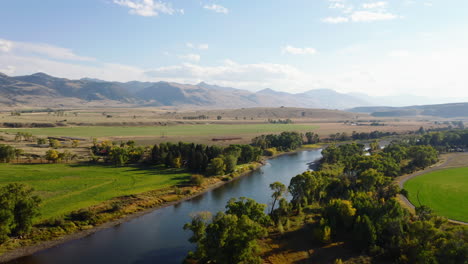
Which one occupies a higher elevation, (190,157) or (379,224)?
(190,157)

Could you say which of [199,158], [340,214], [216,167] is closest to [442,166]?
[340,214]

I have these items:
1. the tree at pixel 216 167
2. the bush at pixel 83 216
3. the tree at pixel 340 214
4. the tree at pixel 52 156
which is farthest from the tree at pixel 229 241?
the tree at pixel 52 156

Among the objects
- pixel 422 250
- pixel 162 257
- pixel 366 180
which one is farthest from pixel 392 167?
pixel 162 257

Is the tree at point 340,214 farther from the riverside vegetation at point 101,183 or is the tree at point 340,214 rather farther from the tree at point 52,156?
the tree at point 52,156

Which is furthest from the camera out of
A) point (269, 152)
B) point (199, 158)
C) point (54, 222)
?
point (269, 152)

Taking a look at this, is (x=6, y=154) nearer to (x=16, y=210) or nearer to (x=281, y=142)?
(x=16, y=210)

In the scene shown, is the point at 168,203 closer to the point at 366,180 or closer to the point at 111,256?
the point at 111,256

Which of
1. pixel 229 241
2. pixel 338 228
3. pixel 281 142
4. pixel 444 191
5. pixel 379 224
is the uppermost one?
pixel 281 142
